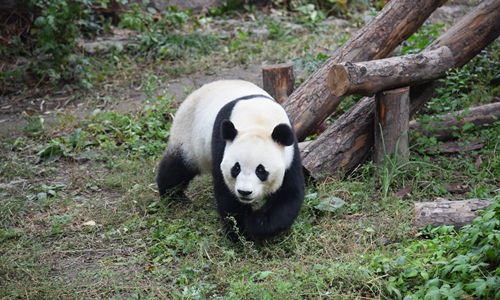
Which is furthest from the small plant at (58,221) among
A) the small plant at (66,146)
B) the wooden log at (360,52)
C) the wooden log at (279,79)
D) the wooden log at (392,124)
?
the wooden log at (392,124)

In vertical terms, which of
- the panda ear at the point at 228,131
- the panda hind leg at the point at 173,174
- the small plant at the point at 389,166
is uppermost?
the panda ear at the point at 228,131

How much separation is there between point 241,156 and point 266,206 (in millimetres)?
620

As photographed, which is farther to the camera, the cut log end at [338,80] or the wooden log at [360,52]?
the wooden log at [360,52]

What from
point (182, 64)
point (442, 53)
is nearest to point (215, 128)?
point (442, 53)

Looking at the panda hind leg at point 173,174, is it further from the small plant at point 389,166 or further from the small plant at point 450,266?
the small plant at point 450,266

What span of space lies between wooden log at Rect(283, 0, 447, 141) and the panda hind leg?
1.34 metres

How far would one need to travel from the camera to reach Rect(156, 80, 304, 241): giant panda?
123 inches

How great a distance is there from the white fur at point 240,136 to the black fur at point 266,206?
140mm

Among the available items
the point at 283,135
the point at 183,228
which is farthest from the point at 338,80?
the point at 183,228

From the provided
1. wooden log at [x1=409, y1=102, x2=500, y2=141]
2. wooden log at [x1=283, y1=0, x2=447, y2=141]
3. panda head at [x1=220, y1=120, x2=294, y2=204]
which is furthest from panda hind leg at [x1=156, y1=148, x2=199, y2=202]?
wooden log at [x1=409, y1=102, x2=500, y2=141]

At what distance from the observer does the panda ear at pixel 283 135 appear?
10.2 ft

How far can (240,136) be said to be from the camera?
322 cm

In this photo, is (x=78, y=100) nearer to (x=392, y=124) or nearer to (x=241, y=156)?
(x=241, y=156)

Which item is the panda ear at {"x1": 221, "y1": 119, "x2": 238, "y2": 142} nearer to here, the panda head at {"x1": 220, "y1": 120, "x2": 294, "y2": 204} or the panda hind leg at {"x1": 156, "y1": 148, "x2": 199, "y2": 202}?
the panda head at {"x1": 220, "y1": 120, "x2": 294, "y2": 204}
